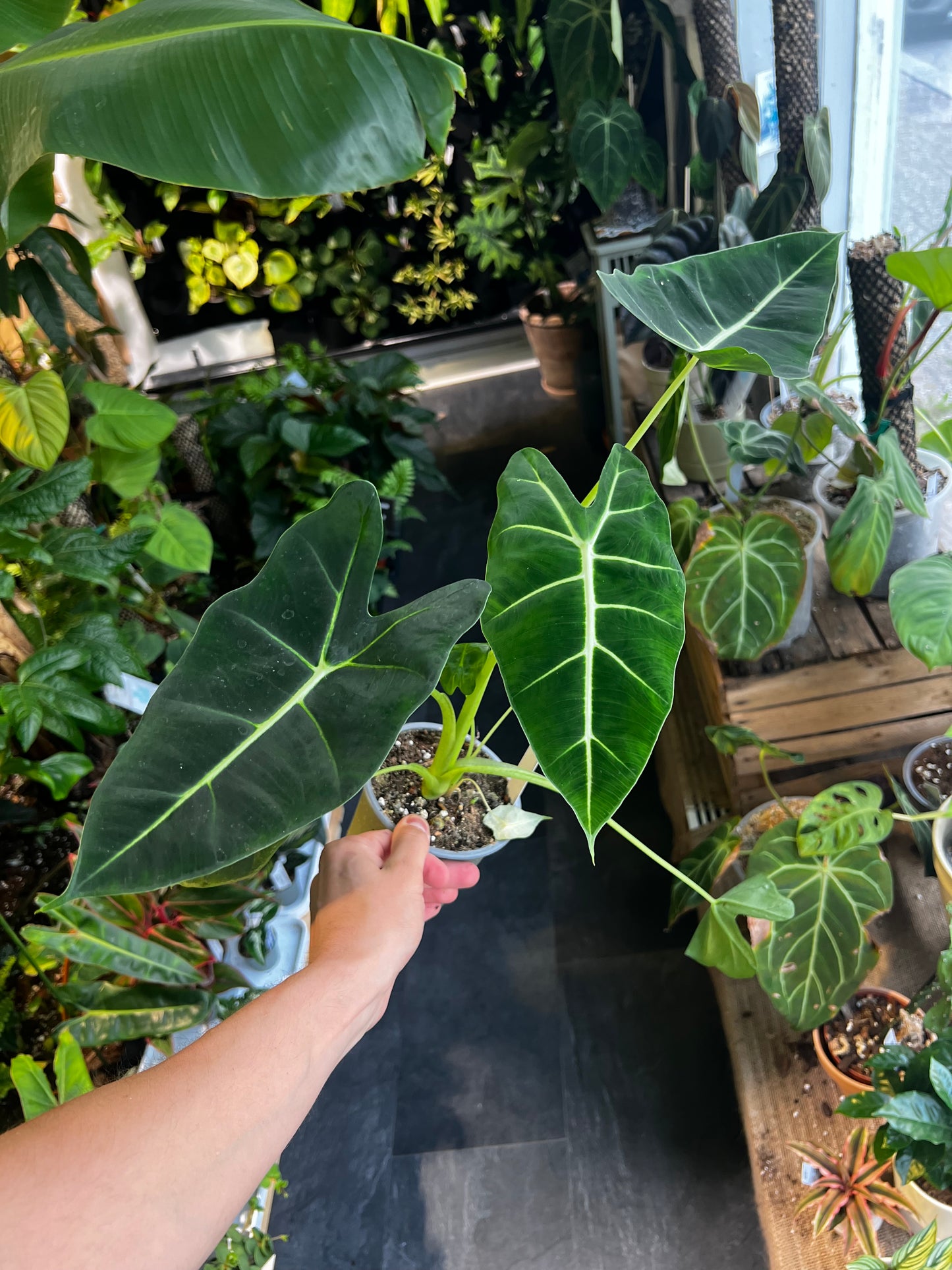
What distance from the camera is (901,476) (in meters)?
1.21

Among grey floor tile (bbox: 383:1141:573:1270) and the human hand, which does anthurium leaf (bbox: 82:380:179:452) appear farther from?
grey floor tile (bbox: 383:1141:573:1270)

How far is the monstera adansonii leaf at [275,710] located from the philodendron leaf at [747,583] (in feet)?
2.27

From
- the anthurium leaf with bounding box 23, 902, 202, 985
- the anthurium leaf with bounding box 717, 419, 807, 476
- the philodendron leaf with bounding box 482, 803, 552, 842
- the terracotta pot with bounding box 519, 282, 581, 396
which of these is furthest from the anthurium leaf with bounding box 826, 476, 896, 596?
the terracotta pot with bounding box 519, 282, 581, 396

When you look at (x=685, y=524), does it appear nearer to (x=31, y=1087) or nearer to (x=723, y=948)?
(x=723, y=948)

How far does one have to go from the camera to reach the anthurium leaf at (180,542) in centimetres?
161

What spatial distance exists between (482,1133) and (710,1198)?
0.41 meters

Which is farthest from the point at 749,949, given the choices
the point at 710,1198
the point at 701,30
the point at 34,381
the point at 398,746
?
the point at 701,30

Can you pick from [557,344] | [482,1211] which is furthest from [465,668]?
[557,344]

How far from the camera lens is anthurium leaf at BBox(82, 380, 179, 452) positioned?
1.56 meters

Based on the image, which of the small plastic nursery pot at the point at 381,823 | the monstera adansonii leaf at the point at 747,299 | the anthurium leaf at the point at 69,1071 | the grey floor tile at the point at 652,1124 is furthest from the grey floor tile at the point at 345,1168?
the monstera adansonii leaf at the point at 747,299

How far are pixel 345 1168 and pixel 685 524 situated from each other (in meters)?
1.31

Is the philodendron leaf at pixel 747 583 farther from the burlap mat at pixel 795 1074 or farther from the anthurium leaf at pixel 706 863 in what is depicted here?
the burlap mat at pixel 795 1074

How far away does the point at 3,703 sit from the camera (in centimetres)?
118

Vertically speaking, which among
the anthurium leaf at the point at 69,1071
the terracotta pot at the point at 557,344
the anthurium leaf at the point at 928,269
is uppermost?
the anthurium leaf at the point at 928,269
